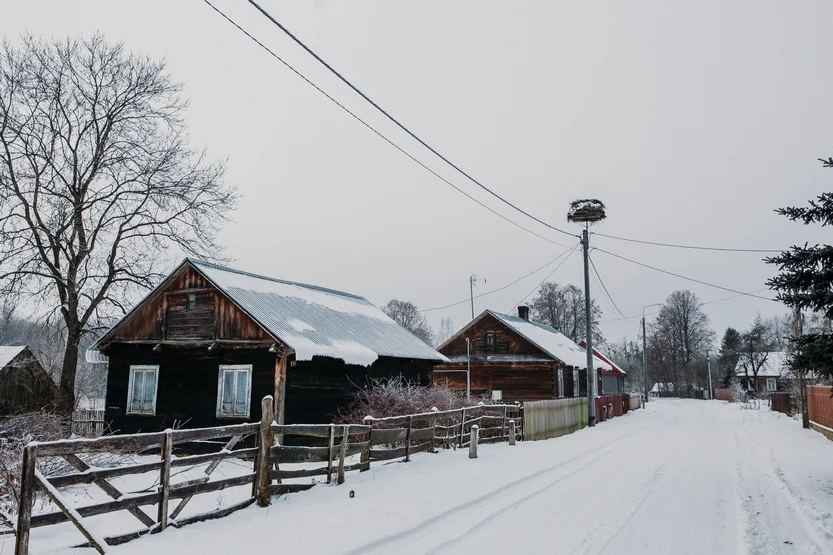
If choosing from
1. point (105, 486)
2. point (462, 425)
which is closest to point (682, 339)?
point (462, 425)

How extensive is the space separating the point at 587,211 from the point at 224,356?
18.1 metres

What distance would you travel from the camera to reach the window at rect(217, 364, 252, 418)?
17.8 meters

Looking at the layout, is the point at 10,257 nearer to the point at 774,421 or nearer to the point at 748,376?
the point at 774,421

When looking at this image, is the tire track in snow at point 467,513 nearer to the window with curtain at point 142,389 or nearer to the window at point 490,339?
the window with curtain at point 142,389

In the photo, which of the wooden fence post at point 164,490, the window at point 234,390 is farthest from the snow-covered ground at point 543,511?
the window at point 234,390

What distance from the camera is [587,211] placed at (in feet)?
93.6

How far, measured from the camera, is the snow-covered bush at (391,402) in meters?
17.7

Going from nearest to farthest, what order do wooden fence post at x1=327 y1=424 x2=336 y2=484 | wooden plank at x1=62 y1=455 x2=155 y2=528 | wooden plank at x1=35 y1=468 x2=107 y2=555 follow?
1. wooden plank at x1=35 y1=468 x2=107 y2=555
2. wooden plank at x1=62 y1=455 x2=155 y2=528
3. wooden fence post at x1=327 y1=424 x2=336 y2=484

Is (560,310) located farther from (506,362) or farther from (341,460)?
(341,460)

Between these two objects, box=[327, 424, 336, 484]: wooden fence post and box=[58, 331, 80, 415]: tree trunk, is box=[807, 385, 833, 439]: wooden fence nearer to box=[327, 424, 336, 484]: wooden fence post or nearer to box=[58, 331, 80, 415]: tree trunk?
box=[327, 424, 336, 484]: wooden fence post

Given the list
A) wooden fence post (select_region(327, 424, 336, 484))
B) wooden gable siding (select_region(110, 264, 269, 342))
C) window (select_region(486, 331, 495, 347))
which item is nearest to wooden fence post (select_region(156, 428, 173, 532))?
wooden fence post (select_region(327, 424, 336, 484))

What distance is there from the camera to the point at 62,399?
21.6 metres

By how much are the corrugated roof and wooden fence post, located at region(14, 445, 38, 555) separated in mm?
9957

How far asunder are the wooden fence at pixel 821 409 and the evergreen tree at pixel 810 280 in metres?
11.5
